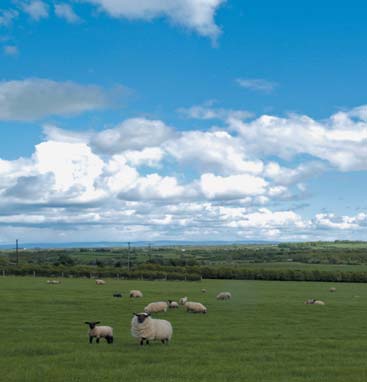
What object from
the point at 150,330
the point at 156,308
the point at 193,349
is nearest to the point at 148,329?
the point at 150,330

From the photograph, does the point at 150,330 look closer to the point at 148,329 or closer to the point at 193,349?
the point at 148,329

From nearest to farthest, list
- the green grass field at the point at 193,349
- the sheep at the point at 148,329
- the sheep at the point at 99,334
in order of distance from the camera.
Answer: the green grass field at the point at 193,349, the sheep at the point at 148,329, the sheep at the point at 99,334

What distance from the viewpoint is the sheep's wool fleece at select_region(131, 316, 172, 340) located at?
22.0m

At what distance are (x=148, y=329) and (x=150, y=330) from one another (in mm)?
97

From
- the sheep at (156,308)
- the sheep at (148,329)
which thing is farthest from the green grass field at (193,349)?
the sheep at (156,308)

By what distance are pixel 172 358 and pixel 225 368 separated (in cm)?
232

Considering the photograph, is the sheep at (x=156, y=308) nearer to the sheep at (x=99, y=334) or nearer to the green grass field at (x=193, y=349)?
the green grass field at (x=193, y=349)

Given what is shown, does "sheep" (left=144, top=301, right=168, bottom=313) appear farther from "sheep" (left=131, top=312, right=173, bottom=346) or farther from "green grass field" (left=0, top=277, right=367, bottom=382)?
"sheep" (left=131, top=312, right=173, bottom=346)

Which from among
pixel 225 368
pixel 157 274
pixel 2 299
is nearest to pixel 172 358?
pixel 225 368

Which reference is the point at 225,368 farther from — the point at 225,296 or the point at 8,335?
the point at 225,296

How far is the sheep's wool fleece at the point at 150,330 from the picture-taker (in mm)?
22031

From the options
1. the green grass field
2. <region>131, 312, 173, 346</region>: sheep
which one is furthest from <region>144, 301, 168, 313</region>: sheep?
<region>131, 312, 173, 346</region>: sheep

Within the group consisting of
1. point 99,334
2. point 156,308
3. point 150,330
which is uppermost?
point 150,330

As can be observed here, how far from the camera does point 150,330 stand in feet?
72.7
